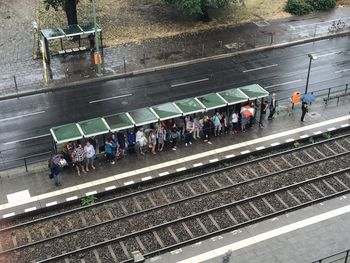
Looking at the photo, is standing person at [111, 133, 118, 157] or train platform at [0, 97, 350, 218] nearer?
train platform at [0, 97, 350, 218]

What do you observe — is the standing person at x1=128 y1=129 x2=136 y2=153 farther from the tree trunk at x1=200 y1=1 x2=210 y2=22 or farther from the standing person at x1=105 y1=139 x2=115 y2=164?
the tree trunk at x1=200 y1=1 x2=210 y2=22

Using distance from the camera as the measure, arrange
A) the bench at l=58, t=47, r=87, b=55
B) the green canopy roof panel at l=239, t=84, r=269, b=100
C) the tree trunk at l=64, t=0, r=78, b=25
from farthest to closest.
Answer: the tree trunk at l=64, t=0, r=78, b=25
the bench at l=58, t=47, r=87, b=55
the green canopy roof panel at l=239, t=84, r=269, b=100

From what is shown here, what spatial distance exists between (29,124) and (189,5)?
1575 cm

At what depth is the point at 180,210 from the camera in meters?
23.7

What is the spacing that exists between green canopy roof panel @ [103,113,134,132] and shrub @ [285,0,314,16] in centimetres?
2432

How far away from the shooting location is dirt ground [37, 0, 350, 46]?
4212 cm

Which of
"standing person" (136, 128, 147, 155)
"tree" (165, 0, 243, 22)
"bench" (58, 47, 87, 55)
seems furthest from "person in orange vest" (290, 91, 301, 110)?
"bench" (58, 47, 87, 55)

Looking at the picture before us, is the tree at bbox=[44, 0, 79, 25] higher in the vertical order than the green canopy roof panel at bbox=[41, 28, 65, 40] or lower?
higher

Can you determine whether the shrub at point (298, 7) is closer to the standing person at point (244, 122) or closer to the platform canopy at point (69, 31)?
the platform canopy at point (69, 31)

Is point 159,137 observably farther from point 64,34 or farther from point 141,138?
point 64,34

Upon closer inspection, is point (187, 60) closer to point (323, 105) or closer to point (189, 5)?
point (189, 5)

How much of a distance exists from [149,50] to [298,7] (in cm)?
1429

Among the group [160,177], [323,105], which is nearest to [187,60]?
[323,105]

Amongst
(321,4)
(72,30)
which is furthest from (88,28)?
(321,4)
